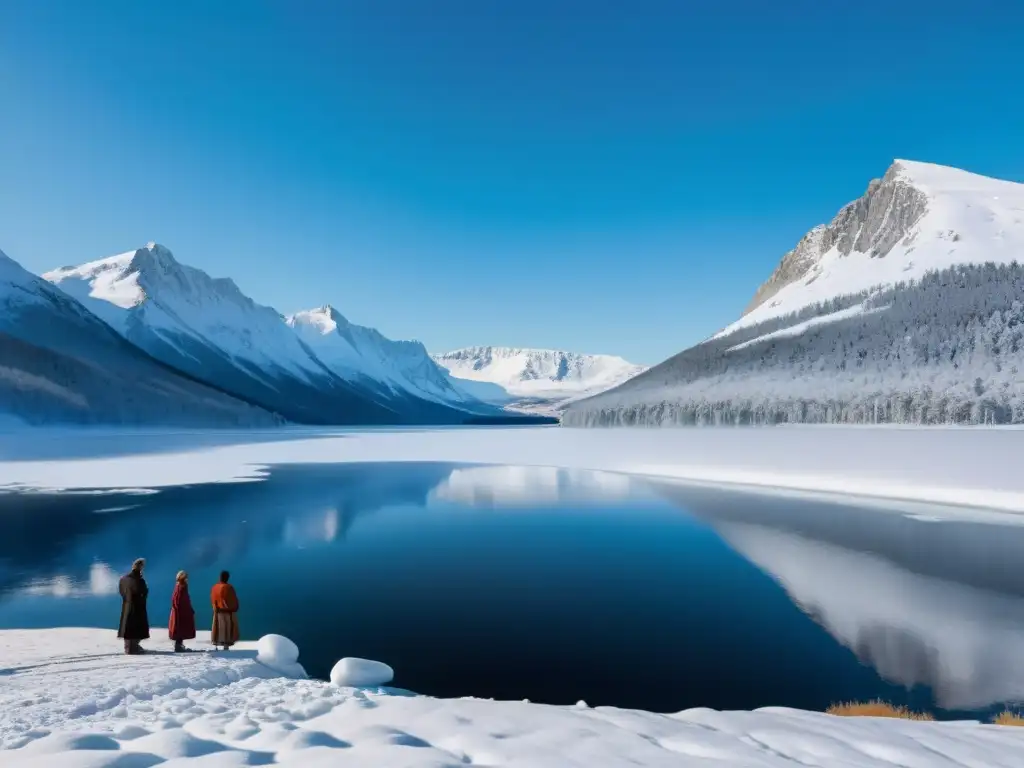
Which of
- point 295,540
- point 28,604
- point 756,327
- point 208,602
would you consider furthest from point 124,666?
point 756,327

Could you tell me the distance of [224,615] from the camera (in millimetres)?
15078

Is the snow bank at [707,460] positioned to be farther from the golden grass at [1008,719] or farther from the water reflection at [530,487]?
→ the golden grass at [1008,719]

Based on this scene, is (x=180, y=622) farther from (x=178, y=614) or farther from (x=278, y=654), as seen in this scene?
(x=278, y=654)

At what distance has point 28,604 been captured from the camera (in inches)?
752

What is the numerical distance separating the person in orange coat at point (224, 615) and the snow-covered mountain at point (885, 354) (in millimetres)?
107477

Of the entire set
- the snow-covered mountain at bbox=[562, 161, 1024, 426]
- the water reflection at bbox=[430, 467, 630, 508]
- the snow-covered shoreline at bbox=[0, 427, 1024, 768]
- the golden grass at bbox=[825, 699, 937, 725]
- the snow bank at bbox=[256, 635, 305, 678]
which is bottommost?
the water reflection at bbox=[430, 467, 630, 508]

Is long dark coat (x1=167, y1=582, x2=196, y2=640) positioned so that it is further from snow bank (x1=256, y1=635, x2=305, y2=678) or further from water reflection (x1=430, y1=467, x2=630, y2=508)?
water reflection (x1=430, y1=467, x2=630, y2=508)

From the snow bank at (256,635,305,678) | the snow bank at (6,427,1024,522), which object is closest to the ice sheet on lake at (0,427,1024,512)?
the snow bank at (6,427,1024,522)

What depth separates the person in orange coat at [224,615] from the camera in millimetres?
14891

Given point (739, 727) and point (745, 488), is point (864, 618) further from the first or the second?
point (745, 488)

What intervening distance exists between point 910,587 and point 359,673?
1844cm

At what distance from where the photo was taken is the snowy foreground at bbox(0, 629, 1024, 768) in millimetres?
8516

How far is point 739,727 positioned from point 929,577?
16879 millimetres

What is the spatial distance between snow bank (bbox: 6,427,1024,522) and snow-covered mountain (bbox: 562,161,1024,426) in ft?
50.7
